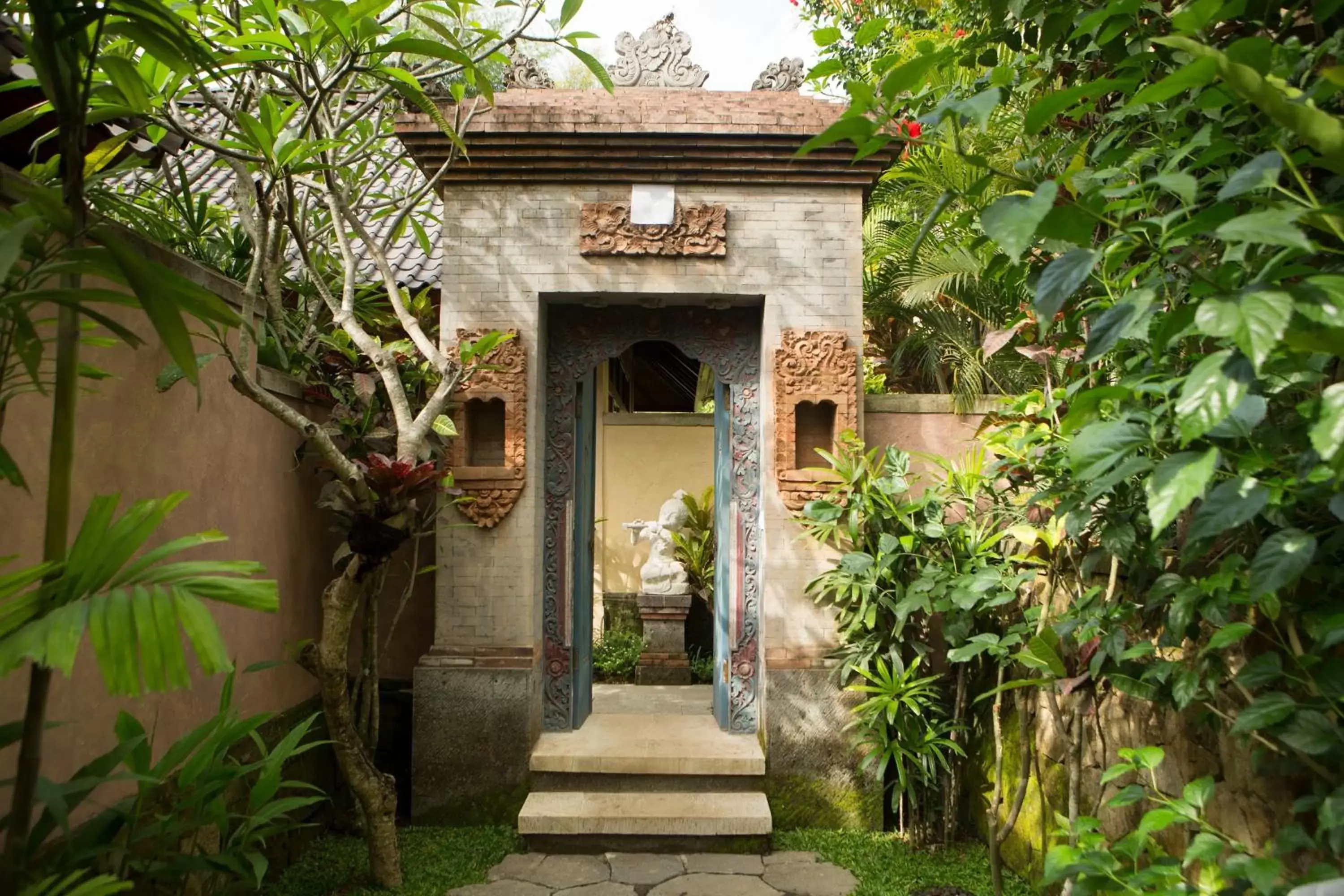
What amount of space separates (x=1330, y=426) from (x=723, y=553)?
3681 mm

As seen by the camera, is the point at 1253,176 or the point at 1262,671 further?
the point at 1262,671

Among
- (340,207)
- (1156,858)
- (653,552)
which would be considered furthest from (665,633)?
(1156,858)

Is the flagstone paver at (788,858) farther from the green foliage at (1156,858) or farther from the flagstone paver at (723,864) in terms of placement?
the green foliage at (1156,858)

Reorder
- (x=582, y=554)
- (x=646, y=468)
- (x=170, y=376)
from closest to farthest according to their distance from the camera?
(x=170, y=376), (x=582, y=554), (x=646, y=468)

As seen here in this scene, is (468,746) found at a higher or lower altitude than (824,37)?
lower

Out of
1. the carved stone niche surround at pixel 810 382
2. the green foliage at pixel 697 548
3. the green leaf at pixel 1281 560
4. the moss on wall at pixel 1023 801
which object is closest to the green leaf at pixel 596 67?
the carved stone niche surround at pixel 810 382

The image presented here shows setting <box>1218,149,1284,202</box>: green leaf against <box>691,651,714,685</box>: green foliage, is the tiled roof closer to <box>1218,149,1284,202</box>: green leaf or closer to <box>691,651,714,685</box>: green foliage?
<box>1218,149,1284,202</box>: green leaf

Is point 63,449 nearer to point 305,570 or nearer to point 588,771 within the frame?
point 305,570

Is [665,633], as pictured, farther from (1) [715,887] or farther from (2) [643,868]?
(1) [715,887]

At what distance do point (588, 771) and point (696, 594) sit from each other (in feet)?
11.6

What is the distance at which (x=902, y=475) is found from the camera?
3887mm

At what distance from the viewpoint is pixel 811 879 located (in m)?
3.58

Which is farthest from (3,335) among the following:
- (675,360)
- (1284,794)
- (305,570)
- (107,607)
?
(675,360)

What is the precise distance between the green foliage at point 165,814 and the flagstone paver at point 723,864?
1.80 metres
